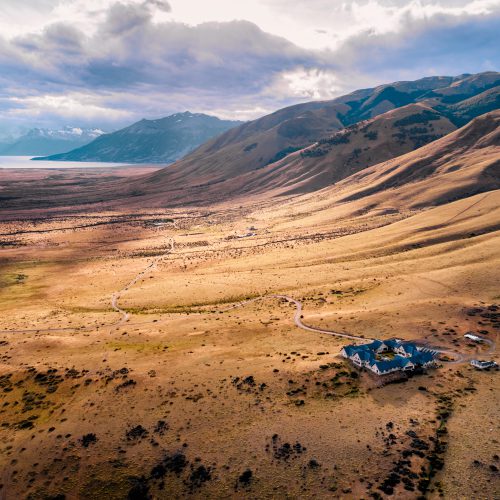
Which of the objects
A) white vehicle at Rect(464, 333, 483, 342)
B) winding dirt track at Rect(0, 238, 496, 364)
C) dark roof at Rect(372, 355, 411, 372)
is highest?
dark roof at Rect(372, 355, 411, 372)

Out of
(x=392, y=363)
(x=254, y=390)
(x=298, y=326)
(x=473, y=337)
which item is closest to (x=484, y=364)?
(x=473, y=337)

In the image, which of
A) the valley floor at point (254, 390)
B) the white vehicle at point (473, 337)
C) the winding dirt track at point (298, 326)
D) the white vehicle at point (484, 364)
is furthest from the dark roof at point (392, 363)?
the white vehicle at point (473, 337)

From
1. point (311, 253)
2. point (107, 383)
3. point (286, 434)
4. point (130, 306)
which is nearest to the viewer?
point (286, 434)

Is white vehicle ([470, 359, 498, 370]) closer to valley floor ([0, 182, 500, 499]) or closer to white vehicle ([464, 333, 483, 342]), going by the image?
valley floor ([0, 182, 500, 499])

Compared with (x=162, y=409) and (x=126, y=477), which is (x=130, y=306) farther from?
(x=126, y=477)

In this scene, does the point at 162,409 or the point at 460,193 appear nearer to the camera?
the point at 162,409

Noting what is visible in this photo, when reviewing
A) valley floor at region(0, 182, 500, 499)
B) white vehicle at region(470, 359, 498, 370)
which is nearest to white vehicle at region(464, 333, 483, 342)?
valley floor at region(0, 182, 500, 499)

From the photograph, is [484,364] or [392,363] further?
[392,363]

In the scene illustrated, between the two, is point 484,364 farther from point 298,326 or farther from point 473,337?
point 298,326

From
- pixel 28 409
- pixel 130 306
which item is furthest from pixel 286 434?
pixel 130 306
